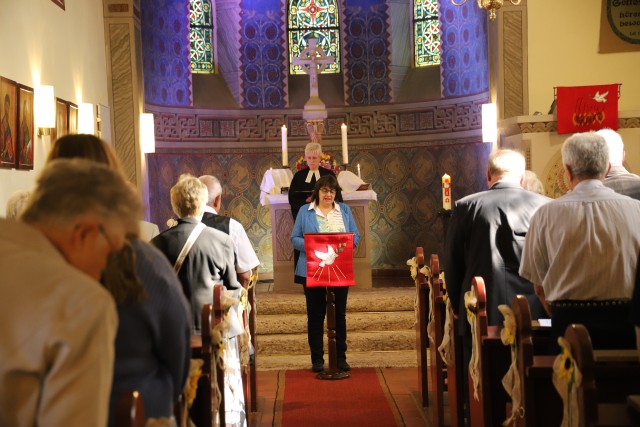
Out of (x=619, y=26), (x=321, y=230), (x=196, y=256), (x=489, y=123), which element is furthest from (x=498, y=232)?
(x=619, y=26)

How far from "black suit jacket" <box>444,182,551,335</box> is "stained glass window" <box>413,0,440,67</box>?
332 inches

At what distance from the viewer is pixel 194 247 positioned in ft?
14.4

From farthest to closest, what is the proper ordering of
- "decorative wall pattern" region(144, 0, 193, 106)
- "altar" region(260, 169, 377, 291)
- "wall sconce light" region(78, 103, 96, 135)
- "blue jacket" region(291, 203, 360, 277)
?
"decorative wall pattern" region(144, 0, 193, 106) < "altar" region(260, 169, 377, 291) < "wall sconce light" region(78, 103, 96, 135) < "blue jacket" region(291, 203, 360, 277)

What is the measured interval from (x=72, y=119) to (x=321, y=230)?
8.55ft

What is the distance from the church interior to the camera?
995cm

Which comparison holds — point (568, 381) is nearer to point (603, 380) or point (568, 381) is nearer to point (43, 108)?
point (603, 380)

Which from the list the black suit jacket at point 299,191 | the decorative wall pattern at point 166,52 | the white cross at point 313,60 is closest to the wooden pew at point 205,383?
the black suit jacket at point 299,191

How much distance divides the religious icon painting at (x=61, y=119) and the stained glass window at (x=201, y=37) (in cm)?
515

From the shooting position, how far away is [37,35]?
694cm

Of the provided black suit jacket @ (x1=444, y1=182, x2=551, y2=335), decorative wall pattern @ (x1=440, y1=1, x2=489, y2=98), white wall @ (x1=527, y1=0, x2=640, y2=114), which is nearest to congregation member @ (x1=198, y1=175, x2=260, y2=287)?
black suit jacket @ (x1=444, y1=182, x2=551, y2=335)

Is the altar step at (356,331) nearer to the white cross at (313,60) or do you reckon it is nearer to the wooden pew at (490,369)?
the white cross at (313,60)

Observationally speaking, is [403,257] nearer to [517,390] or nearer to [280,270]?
[280,270]

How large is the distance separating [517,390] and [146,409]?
4.95 ft

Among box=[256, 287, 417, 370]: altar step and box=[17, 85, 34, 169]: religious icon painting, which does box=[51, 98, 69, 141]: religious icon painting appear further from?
box=[256, 287, 417, 370]: altar step
